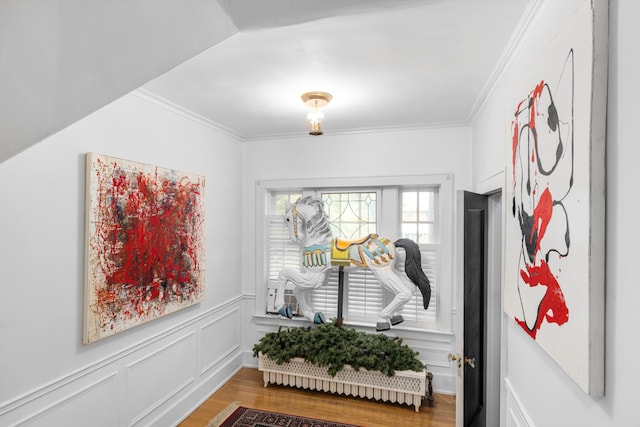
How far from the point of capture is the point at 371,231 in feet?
11.8

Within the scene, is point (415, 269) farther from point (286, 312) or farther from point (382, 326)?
point (286, 312)

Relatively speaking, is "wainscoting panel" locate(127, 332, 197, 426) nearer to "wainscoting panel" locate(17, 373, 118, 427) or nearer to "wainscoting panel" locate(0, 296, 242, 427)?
"wainscoting panel" locate(0, 296, 242, 427)

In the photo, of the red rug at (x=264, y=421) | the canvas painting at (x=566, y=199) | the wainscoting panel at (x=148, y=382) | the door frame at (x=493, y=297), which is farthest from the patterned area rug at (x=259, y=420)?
the canvas painting at (x=566, y=199)

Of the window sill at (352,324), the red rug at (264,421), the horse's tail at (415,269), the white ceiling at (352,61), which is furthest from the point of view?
the window sill at (352,324)

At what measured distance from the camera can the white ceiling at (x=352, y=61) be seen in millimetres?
1468

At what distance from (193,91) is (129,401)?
6.96 ft

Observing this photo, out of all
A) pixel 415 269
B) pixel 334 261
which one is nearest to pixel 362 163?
pixel 334 261

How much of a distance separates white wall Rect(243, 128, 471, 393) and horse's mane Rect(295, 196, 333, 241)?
30 centimetres

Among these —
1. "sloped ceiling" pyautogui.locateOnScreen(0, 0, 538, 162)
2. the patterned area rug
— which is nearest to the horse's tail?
"sloped ceiling" pyautogui.locateOnScreen(0, 0, 538, 162)

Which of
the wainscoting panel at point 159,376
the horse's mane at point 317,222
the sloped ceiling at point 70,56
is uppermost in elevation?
the sloped ceiling at point 70,56

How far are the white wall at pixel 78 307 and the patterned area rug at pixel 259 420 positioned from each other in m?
0.32

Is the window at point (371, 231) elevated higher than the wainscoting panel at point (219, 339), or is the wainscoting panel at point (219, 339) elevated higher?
the window at point (371, 231)

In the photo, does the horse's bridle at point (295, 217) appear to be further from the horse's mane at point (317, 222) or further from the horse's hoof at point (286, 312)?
the horse's hoof at point (286, 312)

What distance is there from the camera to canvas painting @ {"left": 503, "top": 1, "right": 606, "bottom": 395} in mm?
890
